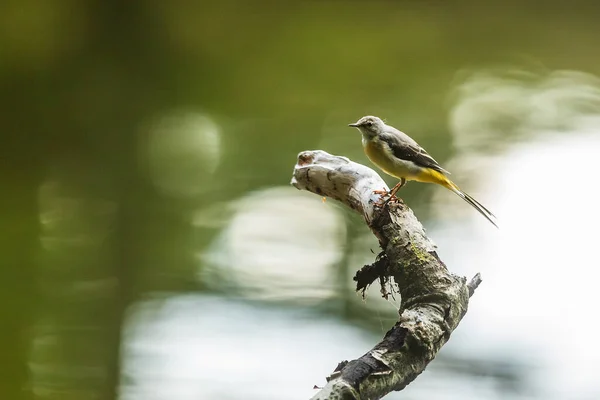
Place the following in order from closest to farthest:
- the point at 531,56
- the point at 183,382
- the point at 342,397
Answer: the point at 342,397 < the point at 183,382 < the point at 531,56

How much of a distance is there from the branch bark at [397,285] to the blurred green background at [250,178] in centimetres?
80

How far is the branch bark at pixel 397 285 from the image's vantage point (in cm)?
96

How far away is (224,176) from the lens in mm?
2305

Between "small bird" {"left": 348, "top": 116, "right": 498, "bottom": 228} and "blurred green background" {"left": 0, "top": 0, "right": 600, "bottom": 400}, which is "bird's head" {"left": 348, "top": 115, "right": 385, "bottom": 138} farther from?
"blurred green background" {"left": 0, "top": 0, "right": 600, "bottom": 400}

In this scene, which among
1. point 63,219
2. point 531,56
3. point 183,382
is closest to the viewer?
point 183,382

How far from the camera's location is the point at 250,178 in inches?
90.7

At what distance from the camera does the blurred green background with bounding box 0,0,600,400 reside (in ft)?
6.63

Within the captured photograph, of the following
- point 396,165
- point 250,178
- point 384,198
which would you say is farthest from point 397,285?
point 250,178

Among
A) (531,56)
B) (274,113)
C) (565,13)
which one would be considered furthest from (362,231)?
(565,13)

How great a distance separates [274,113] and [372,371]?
1.52m

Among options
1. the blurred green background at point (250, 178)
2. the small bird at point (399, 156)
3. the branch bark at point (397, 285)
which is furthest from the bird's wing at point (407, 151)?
the blurred green background at point (250, 178)

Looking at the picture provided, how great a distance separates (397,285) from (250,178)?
1.21m

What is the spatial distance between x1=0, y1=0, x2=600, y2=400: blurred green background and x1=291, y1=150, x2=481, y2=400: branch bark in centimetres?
80

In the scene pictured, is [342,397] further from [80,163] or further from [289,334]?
[80,163]
